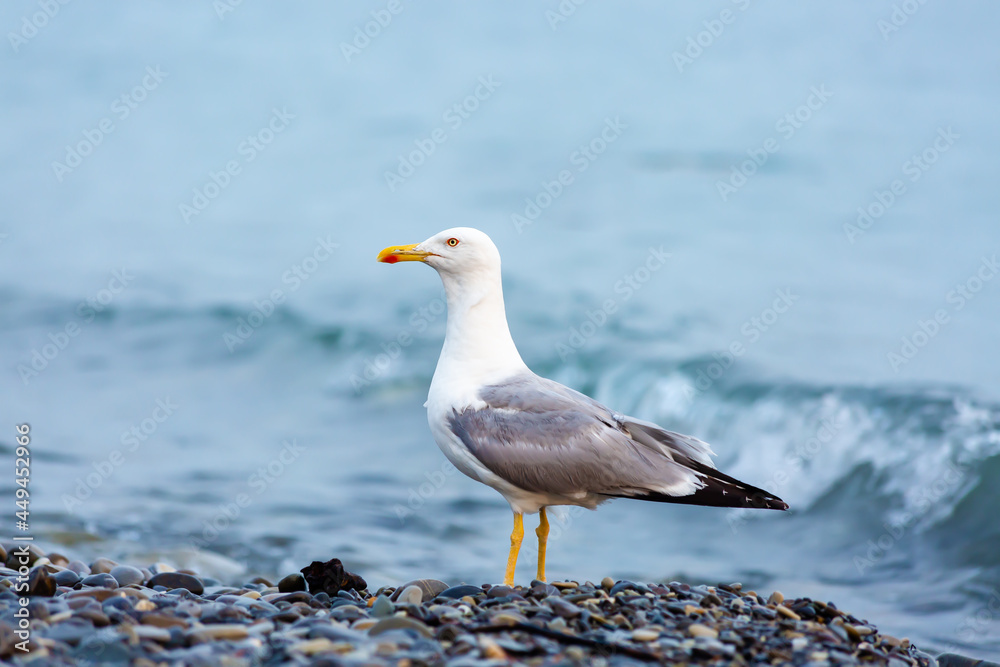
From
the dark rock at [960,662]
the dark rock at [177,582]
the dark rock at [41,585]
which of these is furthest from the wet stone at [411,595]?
the dark rock at [960,662]

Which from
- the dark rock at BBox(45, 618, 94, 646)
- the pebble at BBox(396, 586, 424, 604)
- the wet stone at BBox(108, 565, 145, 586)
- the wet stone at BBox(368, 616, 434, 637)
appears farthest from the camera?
the wet stone at BBox(108, 565, 145, 586)

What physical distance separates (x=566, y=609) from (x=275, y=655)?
1.29m

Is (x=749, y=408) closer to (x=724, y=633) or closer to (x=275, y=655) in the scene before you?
(x=724, y=633)

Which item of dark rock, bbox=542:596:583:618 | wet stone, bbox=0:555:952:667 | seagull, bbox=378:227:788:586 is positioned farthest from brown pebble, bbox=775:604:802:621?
dark rock, bbox=542:596:583:618

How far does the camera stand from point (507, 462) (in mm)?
5352

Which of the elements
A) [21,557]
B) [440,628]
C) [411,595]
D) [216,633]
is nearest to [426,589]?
[411,595]

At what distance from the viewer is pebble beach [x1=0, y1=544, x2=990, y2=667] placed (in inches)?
145

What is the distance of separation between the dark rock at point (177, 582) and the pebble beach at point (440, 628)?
0.48 metres

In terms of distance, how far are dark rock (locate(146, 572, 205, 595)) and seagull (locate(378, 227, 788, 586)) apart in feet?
5.45

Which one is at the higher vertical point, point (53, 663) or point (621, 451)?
point (621, 451)

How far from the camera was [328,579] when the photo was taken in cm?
557

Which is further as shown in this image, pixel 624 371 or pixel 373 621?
pixel 624 371

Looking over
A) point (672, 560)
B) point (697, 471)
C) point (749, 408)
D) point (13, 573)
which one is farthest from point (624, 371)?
point (13, 573)

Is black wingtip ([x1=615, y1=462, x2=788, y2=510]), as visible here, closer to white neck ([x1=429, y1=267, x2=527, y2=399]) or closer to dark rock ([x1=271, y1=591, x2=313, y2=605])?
white neck ([x1=429, y1=267, x2=527, y2=399])
